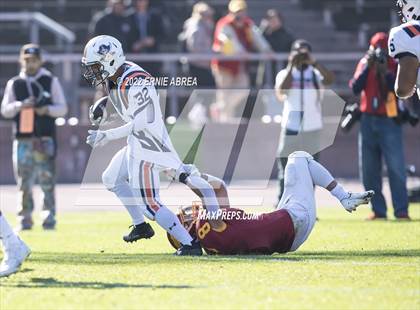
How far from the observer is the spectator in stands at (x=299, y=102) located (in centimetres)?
1537

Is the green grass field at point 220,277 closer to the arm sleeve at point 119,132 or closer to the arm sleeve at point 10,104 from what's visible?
the arm sleeve at point 119,132

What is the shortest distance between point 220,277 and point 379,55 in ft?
20.3

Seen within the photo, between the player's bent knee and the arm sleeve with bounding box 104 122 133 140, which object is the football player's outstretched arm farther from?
the player's bent knee

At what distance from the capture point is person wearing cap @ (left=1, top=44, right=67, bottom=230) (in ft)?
48.9

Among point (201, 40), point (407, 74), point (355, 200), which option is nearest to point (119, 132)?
point (355, 200)

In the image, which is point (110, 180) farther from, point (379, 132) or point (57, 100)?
point (379, 132)

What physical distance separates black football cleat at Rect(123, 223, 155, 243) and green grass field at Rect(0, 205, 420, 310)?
0.16 meters

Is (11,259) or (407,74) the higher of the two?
(407,74)

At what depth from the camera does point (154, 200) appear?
33.8 feet

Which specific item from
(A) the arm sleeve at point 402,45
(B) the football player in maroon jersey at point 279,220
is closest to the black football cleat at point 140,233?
(B) the football player in maroon jersey at point 279,220

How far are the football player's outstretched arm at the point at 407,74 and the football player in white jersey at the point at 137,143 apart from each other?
196cm

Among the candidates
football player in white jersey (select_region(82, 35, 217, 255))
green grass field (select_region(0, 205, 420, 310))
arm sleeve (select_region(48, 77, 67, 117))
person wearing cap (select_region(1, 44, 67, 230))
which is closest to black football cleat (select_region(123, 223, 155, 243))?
football player in white jersey (select_region(82, 35, 217, 255))

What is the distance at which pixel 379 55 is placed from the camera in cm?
1434

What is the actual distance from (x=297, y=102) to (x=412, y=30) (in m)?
5.73
